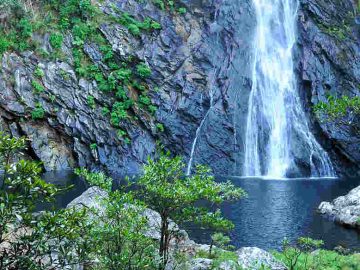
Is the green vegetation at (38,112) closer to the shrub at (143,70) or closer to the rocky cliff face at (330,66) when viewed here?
the shrub at (143,70)

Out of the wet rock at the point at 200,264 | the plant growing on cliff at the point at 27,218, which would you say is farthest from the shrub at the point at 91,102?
the plant growing on cliff at the point at 27,218

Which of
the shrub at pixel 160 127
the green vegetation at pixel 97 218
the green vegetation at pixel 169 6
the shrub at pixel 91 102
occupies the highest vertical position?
the green vegetation at pixel 169 6

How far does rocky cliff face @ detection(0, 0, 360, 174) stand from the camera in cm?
3241

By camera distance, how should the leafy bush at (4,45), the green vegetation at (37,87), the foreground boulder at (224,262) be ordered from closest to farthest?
the foreground boulder at (224,262) < the green vegetation at (37,87) < the leafy bush at (4,45)

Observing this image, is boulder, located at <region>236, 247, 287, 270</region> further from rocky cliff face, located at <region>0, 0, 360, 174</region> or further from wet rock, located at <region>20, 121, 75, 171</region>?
wet rock, located at <region>20, 121, 75, 171</region>

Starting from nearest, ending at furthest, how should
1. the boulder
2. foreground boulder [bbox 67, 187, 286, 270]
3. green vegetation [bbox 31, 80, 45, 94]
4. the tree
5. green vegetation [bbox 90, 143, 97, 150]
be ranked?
the tree → foreground boulder [bbox 67, 187, 286, 270] → the boulder → green vegetation [bbox 31, 80, 45, 94] → green vegetation [bbox 90, 143, 97, 150]

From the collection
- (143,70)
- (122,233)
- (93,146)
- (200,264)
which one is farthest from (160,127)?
(122,233)

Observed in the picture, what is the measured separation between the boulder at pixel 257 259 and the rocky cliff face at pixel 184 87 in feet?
69.5

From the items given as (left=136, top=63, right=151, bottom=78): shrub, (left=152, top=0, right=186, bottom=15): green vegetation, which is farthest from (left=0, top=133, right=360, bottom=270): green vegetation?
(left=152, top=0, right=186, bottom=15): green vegetation

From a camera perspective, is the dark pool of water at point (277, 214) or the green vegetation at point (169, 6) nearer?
the dark pool of water at point (277, 214)

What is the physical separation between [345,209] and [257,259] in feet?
36.9

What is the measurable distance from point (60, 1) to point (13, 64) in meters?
7.71

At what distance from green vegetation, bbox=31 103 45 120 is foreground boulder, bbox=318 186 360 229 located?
67.5 feet

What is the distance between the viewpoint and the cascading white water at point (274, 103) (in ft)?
116
